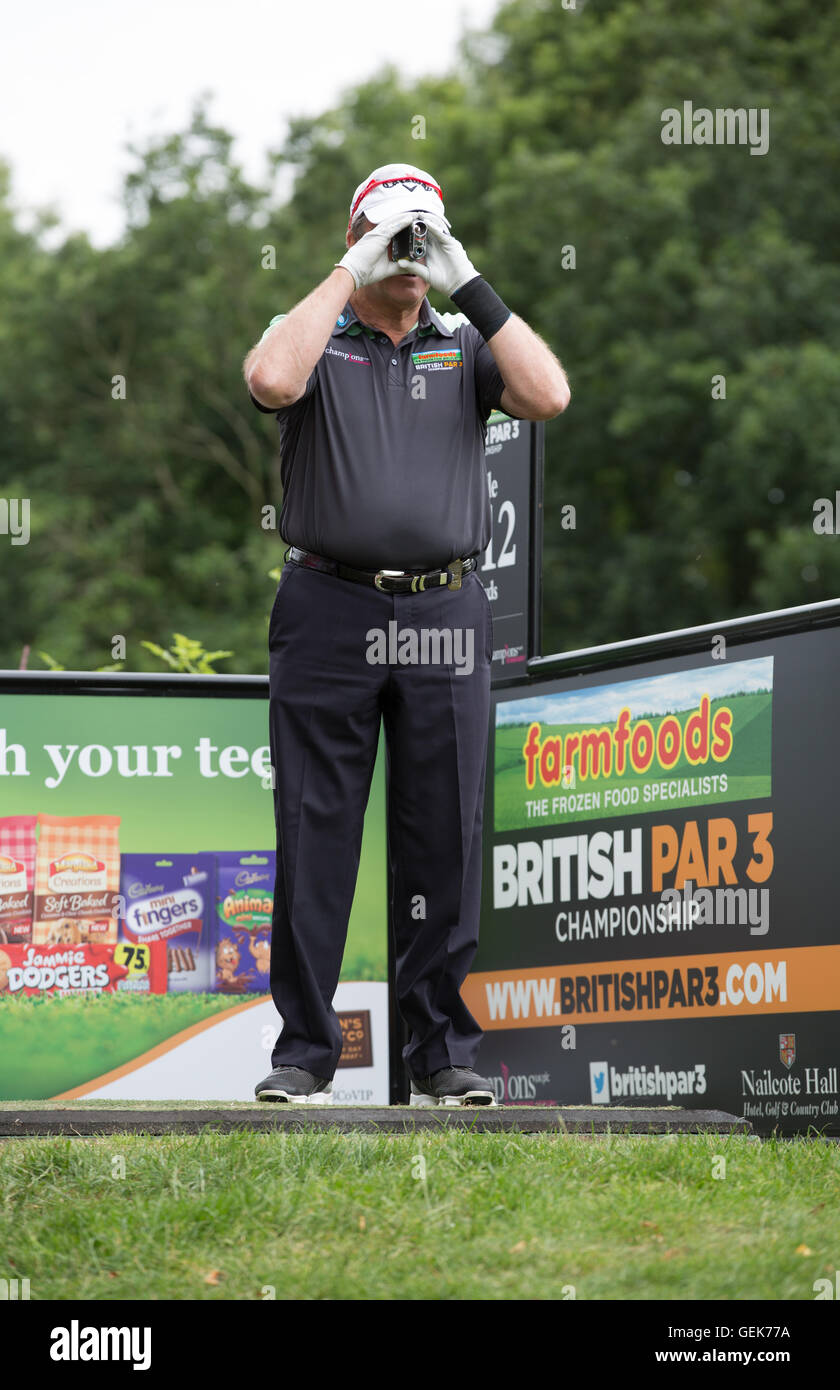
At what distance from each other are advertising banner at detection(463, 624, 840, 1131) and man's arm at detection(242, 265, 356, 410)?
63.9 inches

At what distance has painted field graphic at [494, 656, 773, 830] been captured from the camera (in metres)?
5.22

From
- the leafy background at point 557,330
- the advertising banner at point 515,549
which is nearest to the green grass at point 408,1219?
the advertising banner at point 515,549

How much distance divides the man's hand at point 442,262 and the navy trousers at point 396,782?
0.76 meters

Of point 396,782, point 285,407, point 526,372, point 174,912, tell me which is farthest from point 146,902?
point 526,372

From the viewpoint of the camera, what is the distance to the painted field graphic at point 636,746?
206 inches

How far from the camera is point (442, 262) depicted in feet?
14.6

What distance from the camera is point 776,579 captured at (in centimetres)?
2028

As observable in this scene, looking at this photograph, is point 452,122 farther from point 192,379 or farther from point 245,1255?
point 245,1255

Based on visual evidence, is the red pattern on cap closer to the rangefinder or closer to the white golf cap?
the white golf cap

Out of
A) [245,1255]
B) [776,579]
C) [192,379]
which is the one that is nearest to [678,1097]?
[245,1255]

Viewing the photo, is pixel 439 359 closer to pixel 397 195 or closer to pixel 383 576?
pixel 397 195

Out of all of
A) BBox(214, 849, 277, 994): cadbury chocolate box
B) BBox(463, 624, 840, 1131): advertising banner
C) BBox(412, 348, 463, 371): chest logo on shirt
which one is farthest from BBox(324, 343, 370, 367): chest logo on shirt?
BBox(214, 849, 277, 994): cadbury chocolate box

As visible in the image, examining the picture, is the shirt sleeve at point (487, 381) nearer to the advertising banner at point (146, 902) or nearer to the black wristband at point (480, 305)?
the black wristband at point (480, 305)

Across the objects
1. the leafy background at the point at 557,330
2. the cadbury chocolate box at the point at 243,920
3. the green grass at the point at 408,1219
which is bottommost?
the green grass at the point at 408,1219
